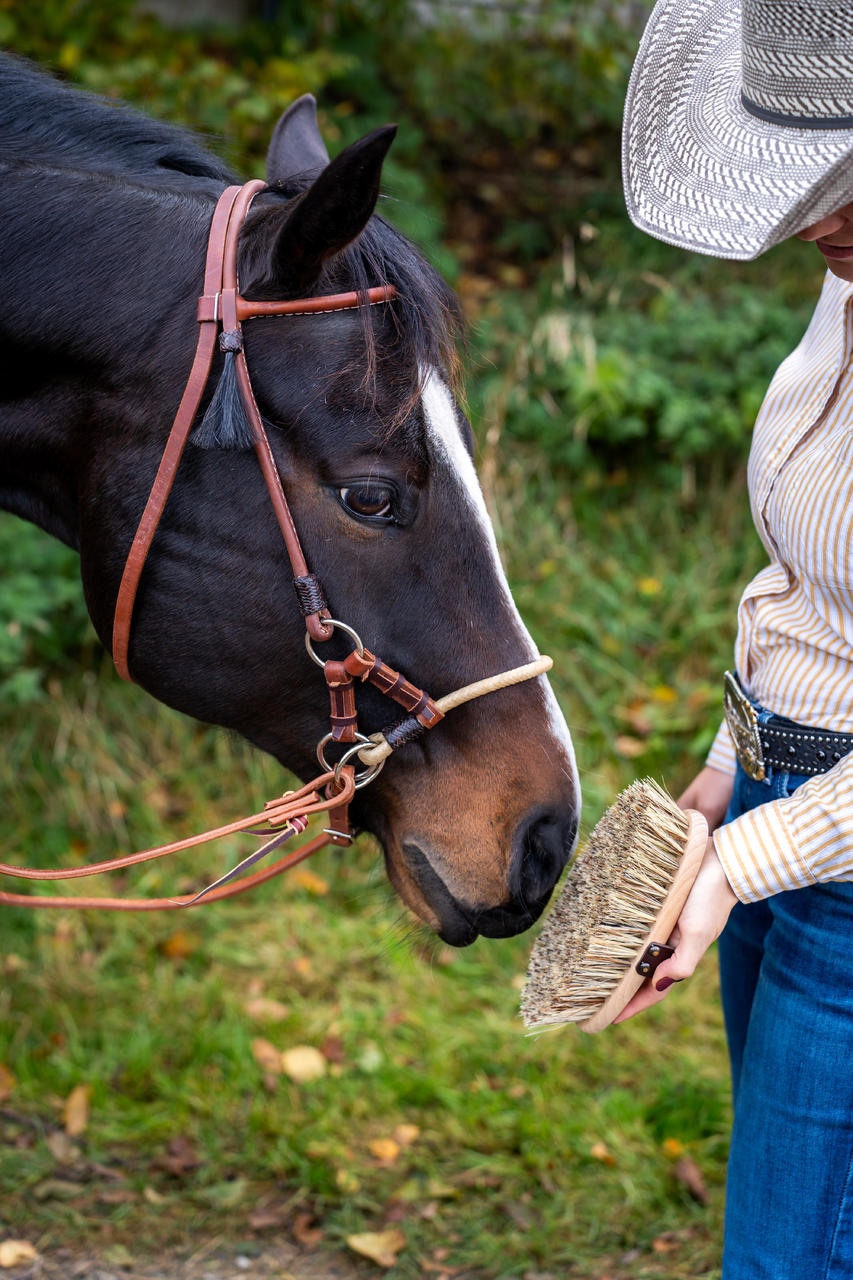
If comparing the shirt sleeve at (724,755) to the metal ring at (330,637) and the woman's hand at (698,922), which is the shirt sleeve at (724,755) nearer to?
the woman's hand at (698,922)

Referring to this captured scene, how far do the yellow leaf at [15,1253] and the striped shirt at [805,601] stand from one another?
2.19m

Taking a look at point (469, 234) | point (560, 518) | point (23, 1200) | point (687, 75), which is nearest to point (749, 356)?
point (560, 518)

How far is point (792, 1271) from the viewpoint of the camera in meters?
1.62

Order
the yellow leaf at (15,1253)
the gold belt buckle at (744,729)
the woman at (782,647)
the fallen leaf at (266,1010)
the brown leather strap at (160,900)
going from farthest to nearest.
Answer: the fallen leaf at (266,1010)
the yellow leaf at (15,1253)
the brown leather strap at (160,900)
the gold belt buckle at (744,729)
the woman at (782,647)

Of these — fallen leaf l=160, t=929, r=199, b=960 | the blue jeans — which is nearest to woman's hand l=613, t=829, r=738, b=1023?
the blue jeans

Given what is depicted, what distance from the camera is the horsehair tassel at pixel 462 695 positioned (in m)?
1.83

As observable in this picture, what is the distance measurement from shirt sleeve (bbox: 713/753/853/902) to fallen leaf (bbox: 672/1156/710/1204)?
5.93 feet

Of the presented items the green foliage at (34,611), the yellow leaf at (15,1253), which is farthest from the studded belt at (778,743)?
the green foliage at (34,611)

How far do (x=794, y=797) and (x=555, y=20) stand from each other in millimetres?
5614

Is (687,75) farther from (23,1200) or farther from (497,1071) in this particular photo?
(23,1200)

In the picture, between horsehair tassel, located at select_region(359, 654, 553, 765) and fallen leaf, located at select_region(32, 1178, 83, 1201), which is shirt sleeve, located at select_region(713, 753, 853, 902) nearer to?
horsehair tassel, located at select_region(359, 654, 553, 765)

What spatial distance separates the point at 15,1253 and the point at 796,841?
2.31m

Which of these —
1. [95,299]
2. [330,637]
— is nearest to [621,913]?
[330,637]

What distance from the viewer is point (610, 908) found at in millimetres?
1643
